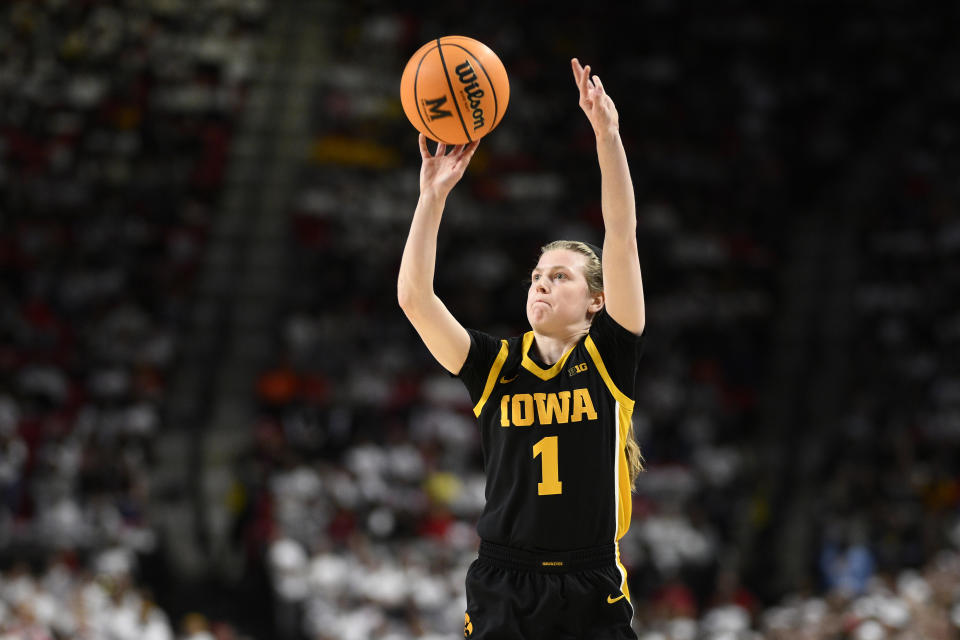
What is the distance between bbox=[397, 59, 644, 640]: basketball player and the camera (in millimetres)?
3555

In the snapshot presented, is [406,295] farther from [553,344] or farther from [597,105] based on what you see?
[597,105]

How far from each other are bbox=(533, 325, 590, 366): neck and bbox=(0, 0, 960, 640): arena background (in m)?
9.27

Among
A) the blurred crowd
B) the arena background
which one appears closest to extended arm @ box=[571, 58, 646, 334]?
the arena background

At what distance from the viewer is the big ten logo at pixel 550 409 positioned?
3684 mm

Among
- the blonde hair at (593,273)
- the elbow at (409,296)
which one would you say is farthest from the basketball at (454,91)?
the elbow at (409,296)

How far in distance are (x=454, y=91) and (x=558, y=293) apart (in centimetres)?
83

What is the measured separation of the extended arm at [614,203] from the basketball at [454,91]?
1.80 ft

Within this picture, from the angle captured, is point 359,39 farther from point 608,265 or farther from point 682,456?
point 608,265

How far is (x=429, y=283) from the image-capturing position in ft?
12.1

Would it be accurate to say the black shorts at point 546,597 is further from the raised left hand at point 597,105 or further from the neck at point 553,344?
the raised left hand at point 597,105

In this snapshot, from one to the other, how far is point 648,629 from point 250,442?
20.1ft

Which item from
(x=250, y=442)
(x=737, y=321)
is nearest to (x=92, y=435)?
(x=250, y=442)

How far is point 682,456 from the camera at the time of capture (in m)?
17.9

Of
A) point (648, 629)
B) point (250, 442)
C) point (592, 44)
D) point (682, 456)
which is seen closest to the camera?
point (648, 629)
